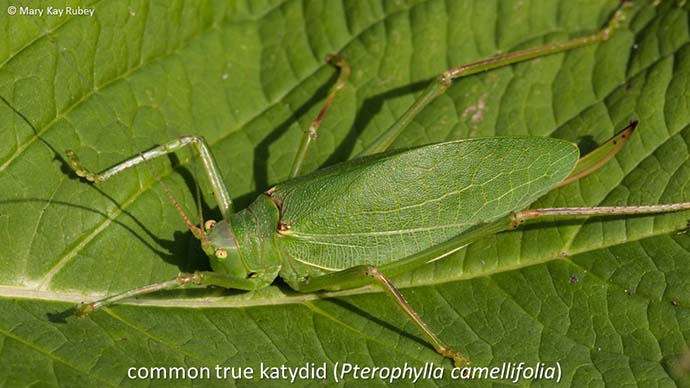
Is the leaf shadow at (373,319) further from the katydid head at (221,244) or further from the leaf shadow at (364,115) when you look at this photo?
the leaf shadow at (364,115)

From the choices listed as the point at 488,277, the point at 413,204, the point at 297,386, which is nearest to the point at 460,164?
the point at 413,204

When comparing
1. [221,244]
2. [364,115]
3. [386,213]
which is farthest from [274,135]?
[386,213]

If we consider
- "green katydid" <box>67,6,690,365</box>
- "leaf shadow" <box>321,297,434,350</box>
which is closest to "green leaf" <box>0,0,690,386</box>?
"leaf shadow" <box>321,297,434,350</box>

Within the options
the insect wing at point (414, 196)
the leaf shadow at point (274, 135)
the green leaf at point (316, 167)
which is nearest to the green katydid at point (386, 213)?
the insect wing at point (414, 196)

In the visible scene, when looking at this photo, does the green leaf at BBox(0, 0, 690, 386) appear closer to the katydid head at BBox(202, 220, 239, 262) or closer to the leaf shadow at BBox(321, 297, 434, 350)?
the leaf shadow at BBox(321, 297, 434, 350)

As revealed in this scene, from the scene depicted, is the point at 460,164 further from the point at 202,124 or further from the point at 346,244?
the point at 202,124

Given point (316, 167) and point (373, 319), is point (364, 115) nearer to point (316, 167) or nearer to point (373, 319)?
point (316, 167)
